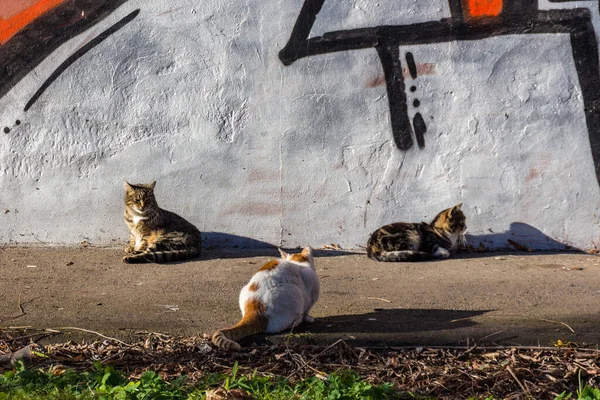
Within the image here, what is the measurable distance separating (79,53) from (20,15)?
26.4 inches

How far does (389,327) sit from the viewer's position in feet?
15.2

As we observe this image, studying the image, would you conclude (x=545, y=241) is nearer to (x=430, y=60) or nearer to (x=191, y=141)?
(x=430, y=60)

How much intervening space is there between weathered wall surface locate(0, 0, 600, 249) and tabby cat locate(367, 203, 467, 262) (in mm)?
248

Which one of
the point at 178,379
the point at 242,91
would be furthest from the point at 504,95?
the point at 178,379

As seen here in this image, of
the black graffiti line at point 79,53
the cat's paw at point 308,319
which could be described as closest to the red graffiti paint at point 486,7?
the black graffiti line at point 79,53

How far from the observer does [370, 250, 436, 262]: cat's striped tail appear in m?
6.86

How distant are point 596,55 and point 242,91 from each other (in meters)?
3.16

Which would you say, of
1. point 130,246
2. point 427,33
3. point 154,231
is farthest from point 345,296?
point 427,33

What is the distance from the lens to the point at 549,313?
497 centimetres

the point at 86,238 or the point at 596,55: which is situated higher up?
the point at 596,55

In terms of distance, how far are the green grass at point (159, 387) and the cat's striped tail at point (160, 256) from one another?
303 centimetres

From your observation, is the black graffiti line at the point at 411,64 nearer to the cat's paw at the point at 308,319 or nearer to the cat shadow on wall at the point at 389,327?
the cat shadow on wall at the point at 389,327

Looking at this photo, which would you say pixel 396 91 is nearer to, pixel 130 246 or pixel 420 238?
pixel 420 238

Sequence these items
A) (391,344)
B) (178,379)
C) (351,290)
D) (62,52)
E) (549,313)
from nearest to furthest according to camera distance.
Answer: (178,379), (391,344), (549,313), (351,290), (62,52)
